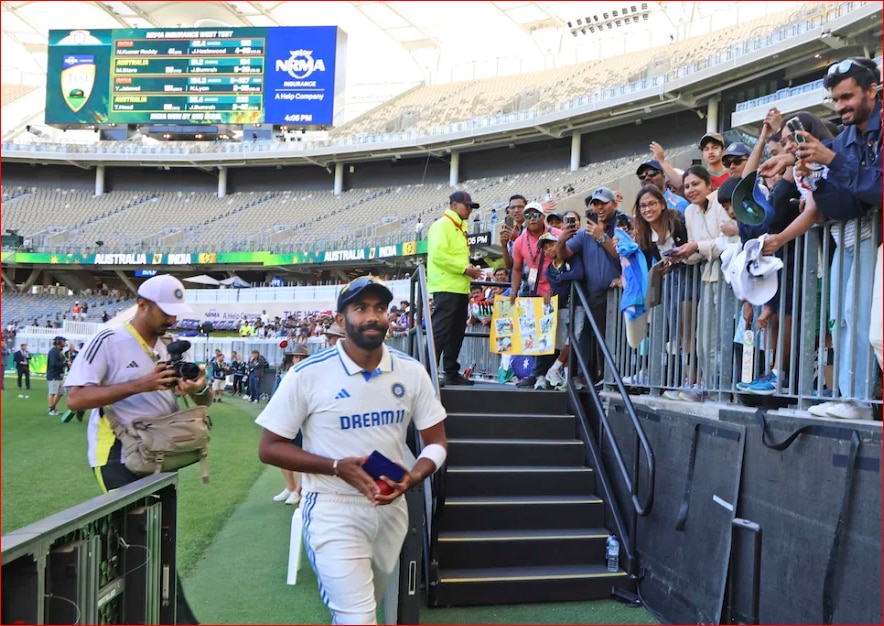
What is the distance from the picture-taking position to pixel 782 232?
4.02 m

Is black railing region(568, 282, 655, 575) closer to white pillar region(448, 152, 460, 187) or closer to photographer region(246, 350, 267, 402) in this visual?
photographer region(246, 350, 267, 402)

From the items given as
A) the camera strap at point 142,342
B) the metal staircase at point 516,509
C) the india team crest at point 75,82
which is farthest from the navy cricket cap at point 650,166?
the india team crest at point 75,82

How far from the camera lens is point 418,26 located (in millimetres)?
53156

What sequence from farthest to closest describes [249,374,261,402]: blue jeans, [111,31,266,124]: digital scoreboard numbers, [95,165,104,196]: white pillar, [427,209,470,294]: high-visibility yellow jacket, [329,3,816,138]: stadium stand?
[95,165,104,196]: white pillar < [111,31,266,124]: digital scoreboard numbers < [329,3,816,138]: stadium stand < [249,374,261,402]: blue jeans < [427,209,470,294]: high-visibility yellow jacket

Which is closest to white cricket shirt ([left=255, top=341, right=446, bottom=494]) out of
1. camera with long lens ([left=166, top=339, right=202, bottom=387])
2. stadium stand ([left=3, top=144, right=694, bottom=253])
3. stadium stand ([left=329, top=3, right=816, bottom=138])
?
camera with long lens ([left=166, top=339, right=202, bottom=387])

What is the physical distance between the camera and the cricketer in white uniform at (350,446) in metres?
3.06

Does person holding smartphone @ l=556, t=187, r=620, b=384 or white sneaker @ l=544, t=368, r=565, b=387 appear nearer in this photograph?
person holding smartphone @ l=556, t=187, r=620, b=384

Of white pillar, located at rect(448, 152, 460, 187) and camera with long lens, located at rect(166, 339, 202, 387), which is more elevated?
white pillar, located at rect(448, 152, 460, 187)

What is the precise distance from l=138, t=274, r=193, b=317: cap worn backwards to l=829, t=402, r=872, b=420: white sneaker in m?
3.13

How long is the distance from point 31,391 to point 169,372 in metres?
22.1

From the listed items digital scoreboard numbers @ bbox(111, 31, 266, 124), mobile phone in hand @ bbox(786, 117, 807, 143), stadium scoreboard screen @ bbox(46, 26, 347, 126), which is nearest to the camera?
mobile phone in hand @ bbox(786, 117, 807, 143)

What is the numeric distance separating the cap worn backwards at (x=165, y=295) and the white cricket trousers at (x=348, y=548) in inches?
45.0

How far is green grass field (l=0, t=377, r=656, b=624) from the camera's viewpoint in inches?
188

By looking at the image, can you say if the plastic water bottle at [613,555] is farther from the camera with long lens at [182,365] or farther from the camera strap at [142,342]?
the camera strap at [142,342]
